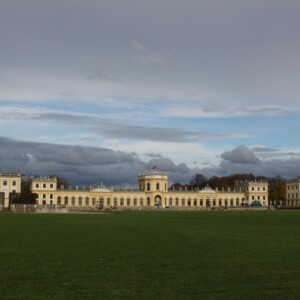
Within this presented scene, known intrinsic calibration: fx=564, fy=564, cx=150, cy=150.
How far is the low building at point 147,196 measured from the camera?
129625 mm

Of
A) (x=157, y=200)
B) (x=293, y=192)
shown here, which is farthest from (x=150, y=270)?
(x=293, y=192)

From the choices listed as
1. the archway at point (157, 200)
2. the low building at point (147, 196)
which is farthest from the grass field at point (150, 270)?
the archway at point (157, 200)

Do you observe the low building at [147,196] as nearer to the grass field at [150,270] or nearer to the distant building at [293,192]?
the distant building at [293,192]

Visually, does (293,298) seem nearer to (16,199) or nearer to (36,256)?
(36,256)

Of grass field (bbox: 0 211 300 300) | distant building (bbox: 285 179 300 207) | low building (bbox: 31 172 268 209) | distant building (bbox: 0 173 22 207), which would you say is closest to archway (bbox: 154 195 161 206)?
low building (bbox: 31 172 268 209)

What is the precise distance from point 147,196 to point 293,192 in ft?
145

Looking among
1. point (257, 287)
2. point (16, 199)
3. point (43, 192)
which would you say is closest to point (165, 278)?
point (257, 287)

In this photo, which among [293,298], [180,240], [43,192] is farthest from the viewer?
[43,192]

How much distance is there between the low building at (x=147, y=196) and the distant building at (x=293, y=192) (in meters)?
10.5

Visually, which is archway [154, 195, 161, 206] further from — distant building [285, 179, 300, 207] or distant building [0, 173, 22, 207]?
distant building [285, 179, 300, 207]

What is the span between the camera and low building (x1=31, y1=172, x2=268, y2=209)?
130 m

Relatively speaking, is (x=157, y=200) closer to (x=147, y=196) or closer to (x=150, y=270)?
(x=147, y=196)

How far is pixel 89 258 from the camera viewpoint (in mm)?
17031

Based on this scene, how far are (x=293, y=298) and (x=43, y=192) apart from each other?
121 metres
